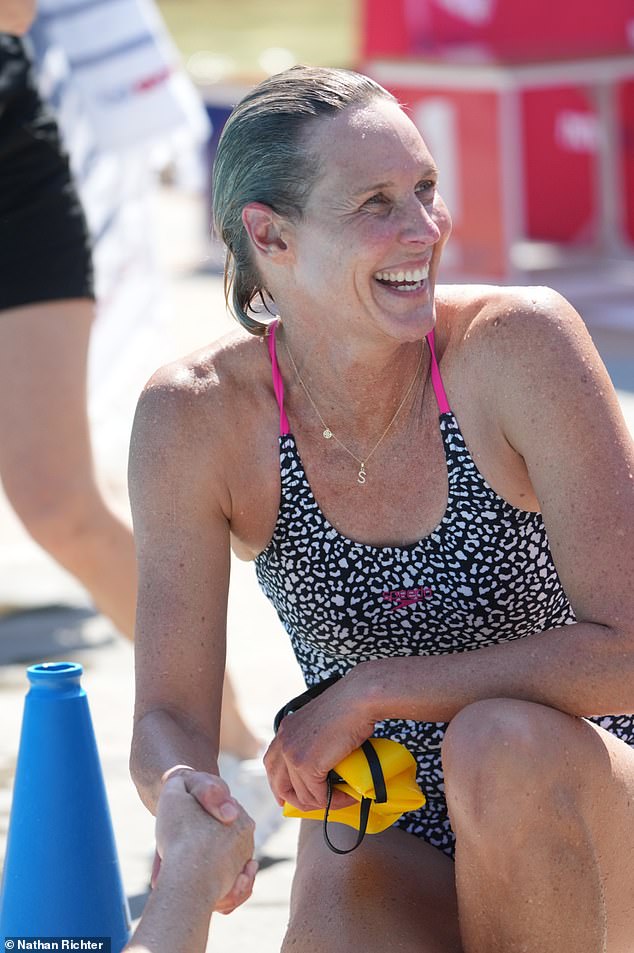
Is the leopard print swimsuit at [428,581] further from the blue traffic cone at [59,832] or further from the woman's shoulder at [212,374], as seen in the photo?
the blue traffic cone at [59,832]

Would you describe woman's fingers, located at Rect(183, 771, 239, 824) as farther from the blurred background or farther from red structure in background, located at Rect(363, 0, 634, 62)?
red structure in background, located at Rect(363, 0, 634, 62)

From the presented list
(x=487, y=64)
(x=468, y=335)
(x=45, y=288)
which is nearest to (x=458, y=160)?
(x=487, y=64)

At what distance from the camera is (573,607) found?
2.24 m

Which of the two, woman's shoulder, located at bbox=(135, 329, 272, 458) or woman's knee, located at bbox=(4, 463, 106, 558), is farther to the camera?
woman's knee, located at bbox=(4, 463, 106, 558)

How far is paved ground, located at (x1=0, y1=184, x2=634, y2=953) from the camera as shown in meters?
2.95

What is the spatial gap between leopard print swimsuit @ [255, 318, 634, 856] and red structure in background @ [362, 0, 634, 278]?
19.2 feet

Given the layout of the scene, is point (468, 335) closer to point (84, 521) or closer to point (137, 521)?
point (137, 521)

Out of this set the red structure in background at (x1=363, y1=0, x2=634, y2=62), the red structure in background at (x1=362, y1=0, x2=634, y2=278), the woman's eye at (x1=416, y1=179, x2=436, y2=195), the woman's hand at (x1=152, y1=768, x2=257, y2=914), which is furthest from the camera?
the red structure in background at (x1=363, y1=0, x2=634, y2=62)

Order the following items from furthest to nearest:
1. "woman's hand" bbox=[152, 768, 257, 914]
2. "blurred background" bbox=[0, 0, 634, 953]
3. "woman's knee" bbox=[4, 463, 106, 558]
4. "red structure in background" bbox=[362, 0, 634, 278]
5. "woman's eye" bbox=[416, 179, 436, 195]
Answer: "red structure in background" bbox=[362, 0, 634, 278]
"blurred background" bbox=[0, 0, 634, 953]
"woman's knee" bbox=[4, 463, 106, 558]
"woman's eye" bbox=[416, 179, 436, 195]
"woman's hand" bbox=[152, 768, 257, 914]

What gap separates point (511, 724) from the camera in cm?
209

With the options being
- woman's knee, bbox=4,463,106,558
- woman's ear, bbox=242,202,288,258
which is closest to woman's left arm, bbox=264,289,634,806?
woman's ear, bbox=242,202,288,258

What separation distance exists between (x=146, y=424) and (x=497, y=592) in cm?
57

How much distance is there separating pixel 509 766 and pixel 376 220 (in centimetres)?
76

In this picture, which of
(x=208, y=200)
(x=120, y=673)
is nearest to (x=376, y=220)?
(x=120, y=673)
